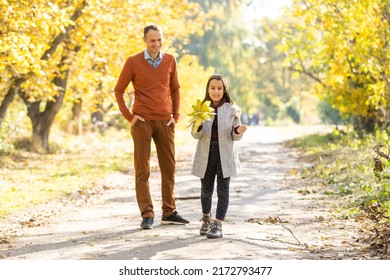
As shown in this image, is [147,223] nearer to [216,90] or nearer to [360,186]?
[216,90]

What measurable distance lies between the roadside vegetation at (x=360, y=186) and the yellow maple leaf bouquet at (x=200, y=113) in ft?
7.17

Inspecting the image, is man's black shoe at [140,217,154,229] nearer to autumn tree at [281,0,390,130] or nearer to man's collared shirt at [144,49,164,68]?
man's collared shirt at [144,49,164,68]

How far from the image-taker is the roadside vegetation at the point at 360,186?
8.65 metres

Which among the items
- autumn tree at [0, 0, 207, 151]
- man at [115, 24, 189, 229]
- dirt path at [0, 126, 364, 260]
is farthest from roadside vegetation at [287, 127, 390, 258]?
autumn tree at [0, 0, 207, 151]

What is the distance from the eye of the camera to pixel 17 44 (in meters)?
13.7

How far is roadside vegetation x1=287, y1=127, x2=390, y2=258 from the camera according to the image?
8.65 metres

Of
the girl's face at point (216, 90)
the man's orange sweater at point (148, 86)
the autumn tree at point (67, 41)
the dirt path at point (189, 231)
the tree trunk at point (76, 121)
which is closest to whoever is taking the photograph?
the dirt path at point (189, 231)

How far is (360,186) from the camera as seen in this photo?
39.2ft

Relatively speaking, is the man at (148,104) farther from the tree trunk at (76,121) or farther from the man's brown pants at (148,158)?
the tree trunk at (76,121)

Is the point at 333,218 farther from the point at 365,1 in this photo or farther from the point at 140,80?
the point at 365,1

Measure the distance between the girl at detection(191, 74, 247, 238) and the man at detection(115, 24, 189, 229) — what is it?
81cm

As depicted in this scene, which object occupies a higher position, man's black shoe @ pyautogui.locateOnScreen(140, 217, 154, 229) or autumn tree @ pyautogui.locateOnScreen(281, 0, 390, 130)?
autumn tree @ pyautogui.locateOnScreen(281, 0, 390, 130)

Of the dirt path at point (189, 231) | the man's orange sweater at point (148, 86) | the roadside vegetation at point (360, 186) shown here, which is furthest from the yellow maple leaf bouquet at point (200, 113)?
the roadside vegetation at point (360, 186)
